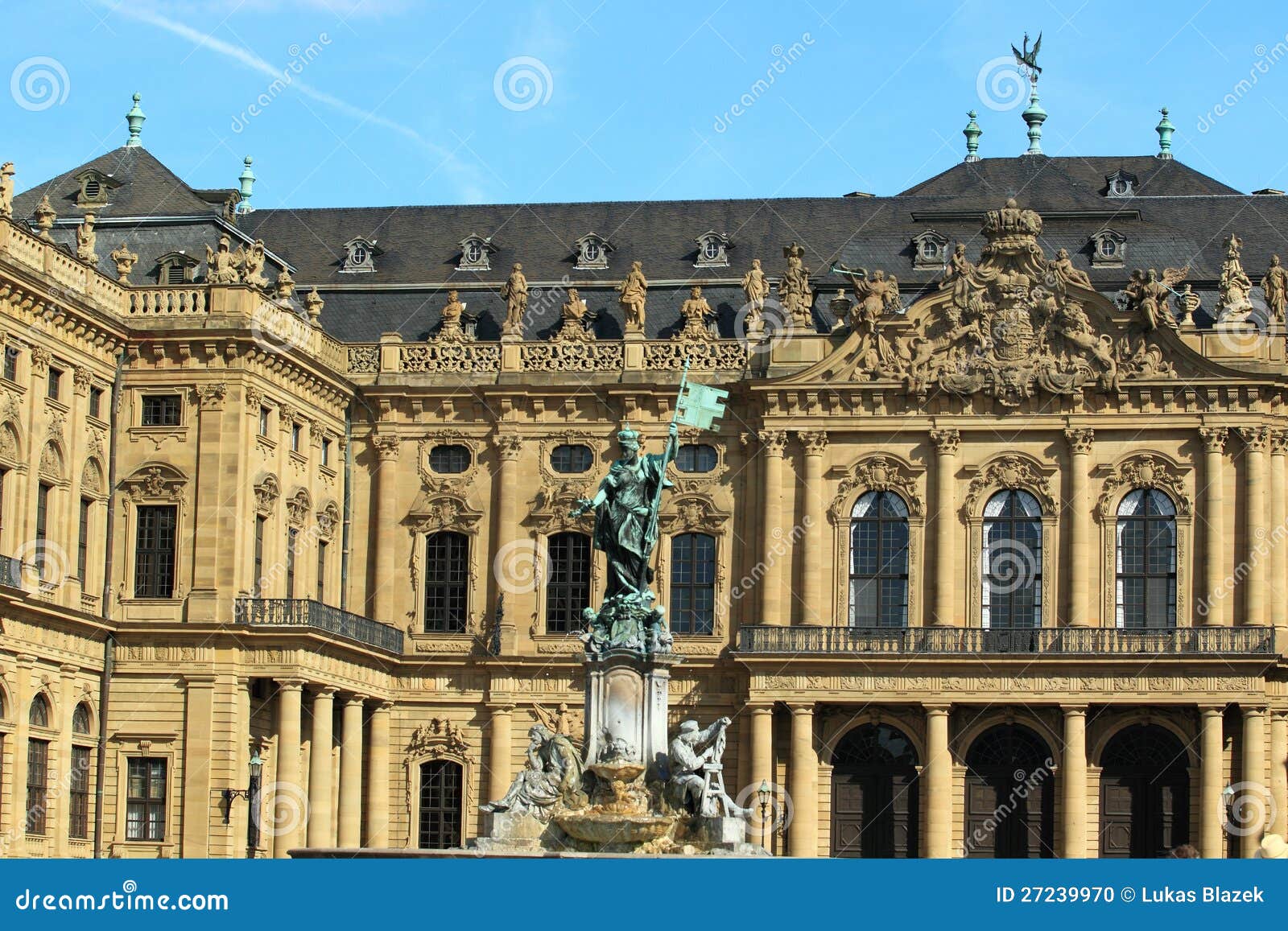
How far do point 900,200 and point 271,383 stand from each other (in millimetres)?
17338

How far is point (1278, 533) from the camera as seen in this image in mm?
58719

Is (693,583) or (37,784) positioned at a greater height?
(693,583)

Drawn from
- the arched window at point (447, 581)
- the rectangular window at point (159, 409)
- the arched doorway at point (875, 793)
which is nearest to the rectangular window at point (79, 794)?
the rectangular window at point (159, 409)

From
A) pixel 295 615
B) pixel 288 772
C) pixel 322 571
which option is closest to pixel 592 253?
pixel 322 571

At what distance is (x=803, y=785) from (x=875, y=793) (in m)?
1.99

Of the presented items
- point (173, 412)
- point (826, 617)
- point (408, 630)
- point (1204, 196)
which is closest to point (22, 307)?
point (173, 412)

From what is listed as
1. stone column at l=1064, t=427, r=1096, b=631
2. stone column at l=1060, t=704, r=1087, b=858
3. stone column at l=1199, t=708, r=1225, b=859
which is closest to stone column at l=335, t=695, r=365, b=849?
stone column at l=1060, t=704, r=1087, b=858

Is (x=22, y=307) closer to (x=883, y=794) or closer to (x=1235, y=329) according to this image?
(x=883, y=794)

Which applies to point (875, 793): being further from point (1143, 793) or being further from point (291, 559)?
point (291, 559)

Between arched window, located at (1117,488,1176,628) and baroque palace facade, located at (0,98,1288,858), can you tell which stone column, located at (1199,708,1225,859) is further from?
arched window, located at (1117,488,1176,628)

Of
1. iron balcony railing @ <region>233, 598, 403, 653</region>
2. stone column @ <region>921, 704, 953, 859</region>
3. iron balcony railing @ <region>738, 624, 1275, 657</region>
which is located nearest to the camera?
iron balcony railing @ <region>233, 598, 403, 653</region>

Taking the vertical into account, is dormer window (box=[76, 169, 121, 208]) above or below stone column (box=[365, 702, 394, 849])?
above

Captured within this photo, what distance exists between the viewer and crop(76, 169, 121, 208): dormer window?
60.0 meters

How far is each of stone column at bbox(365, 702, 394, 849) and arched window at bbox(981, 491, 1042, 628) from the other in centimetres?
1393
